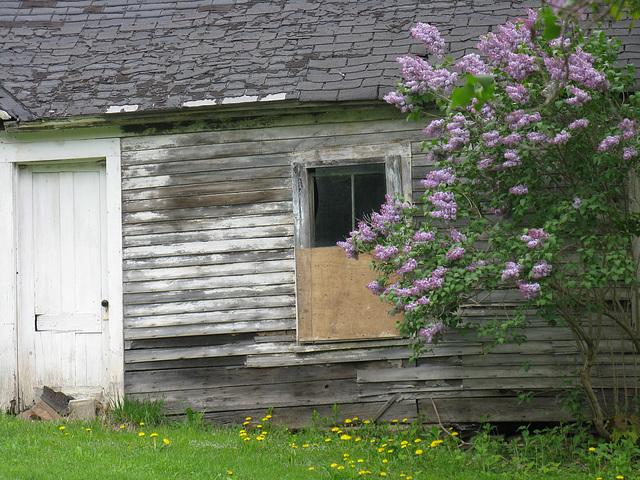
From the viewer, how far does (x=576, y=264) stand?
5.08 meters

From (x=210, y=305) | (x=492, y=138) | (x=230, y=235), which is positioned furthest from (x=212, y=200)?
(x=492, y=138)

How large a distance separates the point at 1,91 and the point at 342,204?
11.1 feet

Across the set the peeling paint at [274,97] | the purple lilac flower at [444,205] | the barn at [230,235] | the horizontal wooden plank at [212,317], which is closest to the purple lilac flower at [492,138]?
the purple lilac flower at [444,205]

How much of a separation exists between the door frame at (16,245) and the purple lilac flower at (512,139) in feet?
12.1

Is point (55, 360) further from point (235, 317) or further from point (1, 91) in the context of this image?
point (1, 91)

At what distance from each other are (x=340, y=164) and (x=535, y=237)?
2.31 meters

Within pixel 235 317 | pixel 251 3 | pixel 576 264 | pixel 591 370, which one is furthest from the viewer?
pixel 251 3

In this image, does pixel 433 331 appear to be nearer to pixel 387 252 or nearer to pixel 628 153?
pixel 387 252

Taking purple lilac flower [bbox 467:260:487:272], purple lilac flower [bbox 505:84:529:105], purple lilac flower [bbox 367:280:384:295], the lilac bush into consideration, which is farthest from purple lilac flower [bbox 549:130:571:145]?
purple lilac flower [bbox 367:280:384:295]

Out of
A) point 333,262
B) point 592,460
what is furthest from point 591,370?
point 333,262

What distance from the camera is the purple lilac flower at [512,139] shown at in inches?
198

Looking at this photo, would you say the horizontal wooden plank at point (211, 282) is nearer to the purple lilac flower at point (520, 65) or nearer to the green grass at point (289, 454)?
the green grass at point (289, 454)

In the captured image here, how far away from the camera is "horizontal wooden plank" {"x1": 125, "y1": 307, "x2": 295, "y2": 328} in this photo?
22.1 feet

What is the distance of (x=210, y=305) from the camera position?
6.87m
